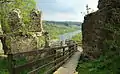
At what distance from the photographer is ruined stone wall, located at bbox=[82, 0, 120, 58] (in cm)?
986

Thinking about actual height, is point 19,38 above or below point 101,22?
below

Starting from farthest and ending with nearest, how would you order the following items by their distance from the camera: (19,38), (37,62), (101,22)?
(19,38)
(101,22)
(37,62)

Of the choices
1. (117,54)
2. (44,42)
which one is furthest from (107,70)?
(44,42)

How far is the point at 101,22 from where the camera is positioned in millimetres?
10805

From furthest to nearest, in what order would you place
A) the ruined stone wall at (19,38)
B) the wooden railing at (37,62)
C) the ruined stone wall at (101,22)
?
the ruined stone wall at (19,38)
the ruined stone wall at (101,22)
the wooden railing at (37,62)

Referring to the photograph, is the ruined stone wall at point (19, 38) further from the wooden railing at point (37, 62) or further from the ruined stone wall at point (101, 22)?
the ruined stone wall at point (101, 22)

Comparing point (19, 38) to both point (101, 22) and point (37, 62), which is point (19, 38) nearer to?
point (101, 22)

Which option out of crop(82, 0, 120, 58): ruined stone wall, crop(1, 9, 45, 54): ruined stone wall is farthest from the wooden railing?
crop(1, 9, 45, 54): ruined stone wall

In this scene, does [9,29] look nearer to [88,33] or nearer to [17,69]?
[88,33]

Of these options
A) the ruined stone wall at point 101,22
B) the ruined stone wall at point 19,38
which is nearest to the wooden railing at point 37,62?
the ruined stone wall at point 101,22

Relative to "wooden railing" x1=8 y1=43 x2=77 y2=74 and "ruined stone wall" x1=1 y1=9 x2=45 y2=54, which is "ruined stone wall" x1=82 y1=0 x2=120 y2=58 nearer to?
"wooden railing" x1=8 y1=43 x2=77 y2=74

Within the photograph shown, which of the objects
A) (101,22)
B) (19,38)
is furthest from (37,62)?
(19,38)

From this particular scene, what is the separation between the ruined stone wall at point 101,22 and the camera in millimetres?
9859

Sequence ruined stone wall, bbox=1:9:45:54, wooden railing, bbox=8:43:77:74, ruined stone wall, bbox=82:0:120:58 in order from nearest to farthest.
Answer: wooden railing, bbox=8:43:77:74 → ruined stone wall, bbox=82:0:120:58 → ruined stone wall, bbox=1:9:45:54
